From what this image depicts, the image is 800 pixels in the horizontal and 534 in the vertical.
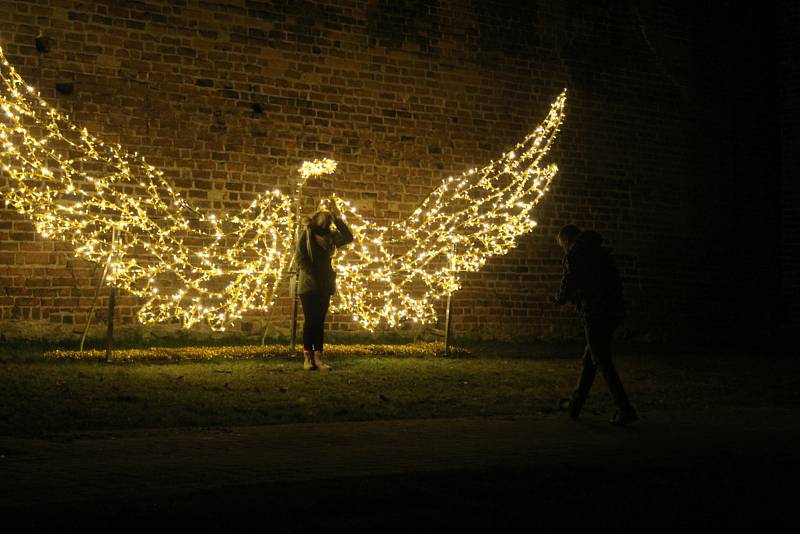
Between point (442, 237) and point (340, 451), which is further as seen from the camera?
point (442, 237)

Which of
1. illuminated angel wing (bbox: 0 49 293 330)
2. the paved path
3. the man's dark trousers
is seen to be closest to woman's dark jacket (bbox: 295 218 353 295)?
illuminated angel wing (bbox: 0 49 293 330)

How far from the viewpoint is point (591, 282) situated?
7.44 meters

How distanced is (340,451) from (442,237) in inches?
280

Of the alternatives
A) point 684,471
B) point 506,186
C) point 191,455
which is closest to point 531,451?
point 684,471

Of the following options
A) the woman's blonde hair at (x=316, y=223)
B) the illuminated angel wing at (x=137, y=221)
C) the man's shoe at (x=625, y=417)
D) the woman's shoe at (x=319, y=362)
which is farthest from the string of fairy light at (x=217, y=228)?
the man's shoe at (x=625, y=417)

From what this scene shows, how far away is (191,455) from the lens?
5.62m

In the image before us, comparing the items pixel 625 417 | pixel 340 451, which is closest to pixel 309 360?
pixel 625 417

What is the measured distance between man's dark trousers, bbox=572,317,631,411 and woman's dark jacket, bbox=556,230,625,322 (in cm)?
4

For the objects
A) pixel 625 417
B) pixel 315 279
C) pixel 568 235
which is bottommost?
pixel 625 417

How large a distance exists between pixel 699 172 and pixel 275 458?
1156 cm

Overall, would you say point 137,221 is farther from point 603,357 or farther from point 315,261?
point 603,357

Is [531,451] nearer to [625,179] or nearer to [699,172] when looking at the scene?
[625,179]

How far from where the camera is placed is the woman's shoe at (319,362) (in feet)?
32.9

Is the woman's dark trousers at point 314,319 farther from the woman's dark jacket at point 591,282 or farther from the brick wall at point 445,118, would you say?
the woman's dark jacket at point 591,282
